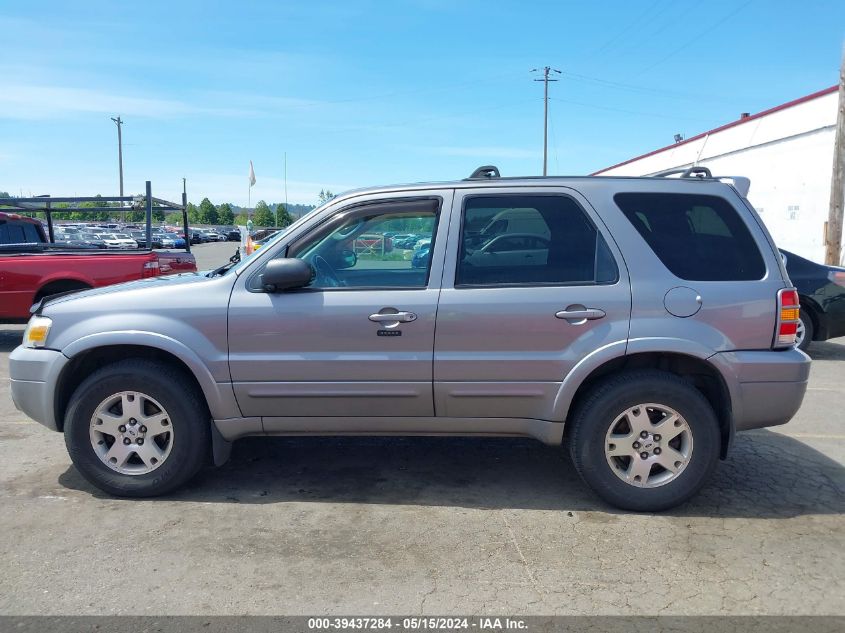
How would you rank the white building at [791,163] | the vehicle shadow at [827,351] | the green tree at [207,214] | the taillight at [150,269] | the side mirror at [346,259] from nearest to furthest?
the side mirror at [346,259]
the taillight at [150,269]
the vehicle shadow at [827,351]
the white building at [791,163]
the green tree at [207,214]

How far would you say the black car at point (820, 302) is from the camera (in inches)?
341

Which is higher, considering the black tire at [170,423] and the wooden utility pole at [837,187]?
the wooden utility pole at [837,187]

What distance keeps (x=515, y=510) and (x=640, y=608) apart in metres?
1.12

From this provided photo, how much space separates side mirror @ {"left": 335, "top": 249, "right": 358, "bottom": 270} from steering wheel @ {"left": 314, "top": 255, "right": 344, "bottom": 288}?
0.27ft

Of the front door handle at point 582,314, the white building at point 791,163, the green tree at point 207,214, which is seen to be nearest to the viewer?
the front door handle at point 582,314

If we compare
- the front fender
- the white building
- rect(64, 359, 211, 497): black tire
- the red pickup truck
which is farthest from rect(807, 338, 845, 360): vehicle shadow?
the red pickup truck

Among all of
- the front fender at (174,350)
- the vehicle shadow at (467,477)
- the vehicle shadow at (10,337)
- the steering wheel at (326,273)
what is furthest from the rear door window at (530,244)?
the vehicle shadow at (10,337)

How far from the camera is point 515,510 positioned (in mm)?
4176

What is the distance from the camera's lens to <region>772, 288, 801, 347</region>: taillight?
4.05 meters

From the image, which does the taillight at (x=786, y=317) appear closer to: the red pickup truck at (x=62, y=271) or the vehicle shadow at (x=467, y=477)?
the vehicle shadow at (x=467, y=477)

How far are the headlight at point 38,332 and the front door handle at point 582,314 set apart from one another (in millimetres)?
3047

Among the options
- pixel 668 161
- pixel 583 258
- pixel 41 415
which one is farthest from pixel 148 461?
pixel 668 161

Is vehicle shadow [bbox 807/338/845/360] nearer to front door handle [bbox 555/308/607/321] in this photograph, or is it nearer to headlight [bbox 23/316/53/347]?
front door handle [bbox 555/308/607/321]

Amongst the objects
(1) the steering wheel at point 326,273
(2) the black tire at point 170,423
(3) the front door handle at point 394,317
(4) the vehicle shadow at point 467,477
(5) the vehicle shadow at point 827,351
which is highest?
(1) the steering wheel at point 326,273
